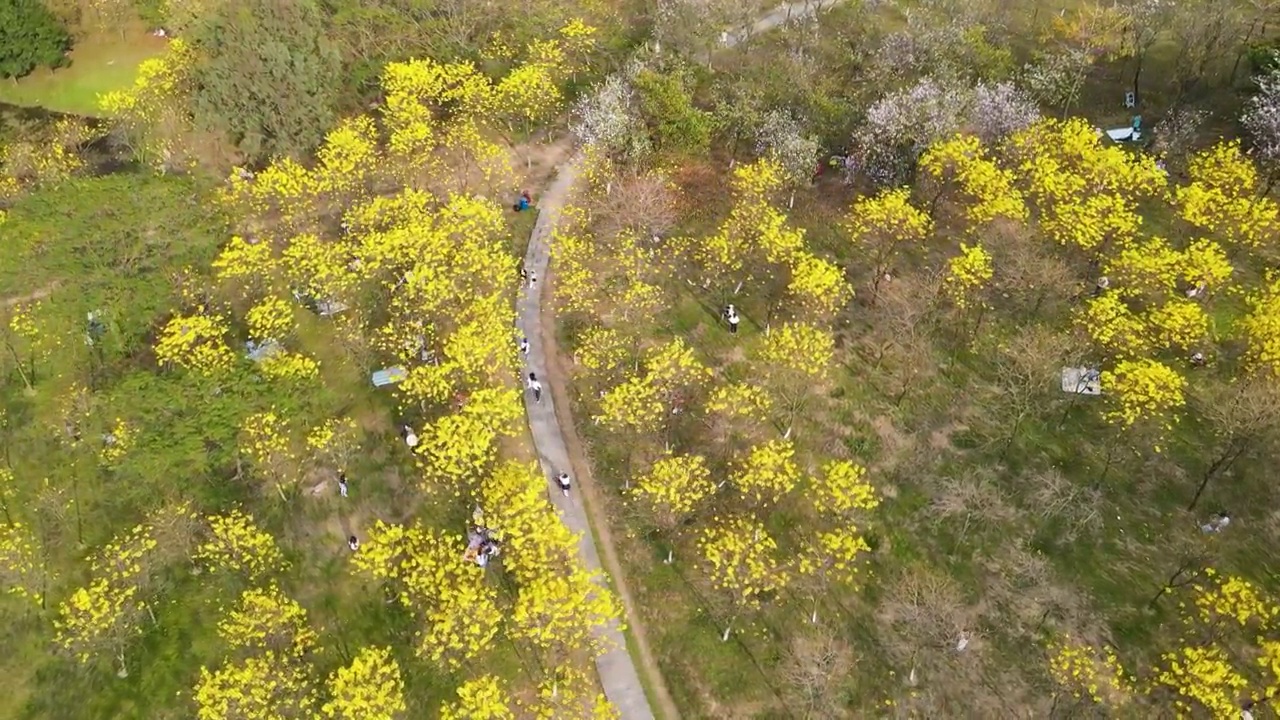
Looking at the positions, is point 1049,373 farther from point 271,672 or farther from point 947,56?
point 271,672

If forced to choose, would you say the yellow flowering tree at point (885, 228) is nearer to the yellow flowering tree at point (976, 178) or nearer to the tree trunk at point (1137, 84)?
the yellow flowering tree at point (976, 178)

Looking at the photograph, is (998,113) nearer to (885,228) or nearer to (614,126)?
(885,228)

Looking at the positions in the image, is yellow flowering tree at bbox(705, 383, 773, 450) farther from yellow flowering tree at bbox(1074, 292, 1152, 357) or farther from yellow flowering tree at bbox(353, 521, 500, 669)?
yellow flowering tree at bbox(1074, 292, 1152, 357)

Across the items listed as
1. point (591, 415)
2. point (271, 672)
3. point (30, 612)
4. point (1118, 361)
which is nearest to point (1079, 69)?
point (1118, 361)

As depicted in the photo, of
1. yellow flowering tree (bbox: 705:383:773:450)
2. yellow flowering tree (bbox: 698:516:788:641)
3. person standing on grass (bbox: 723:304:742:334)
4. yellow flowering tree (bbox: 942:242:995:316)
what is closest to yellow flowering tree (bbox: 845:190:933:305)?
yellow flowering tree (bbox: 942:242:995:316)

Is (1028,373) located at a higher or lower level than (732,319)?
lower

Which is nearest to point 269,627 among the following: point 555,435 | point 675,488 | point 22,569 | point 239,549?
point 239,549
